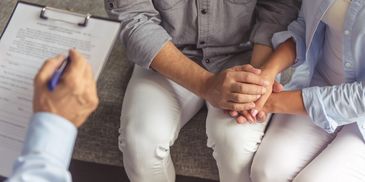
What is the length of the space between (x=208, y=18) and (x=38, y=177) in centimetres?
69

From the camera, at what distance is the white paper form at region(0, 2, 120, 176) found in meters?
1.30

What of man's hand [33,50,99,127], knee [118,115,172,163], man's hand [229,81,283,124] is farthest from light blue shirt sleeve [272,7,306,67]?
man's hand [33,50,99,127]

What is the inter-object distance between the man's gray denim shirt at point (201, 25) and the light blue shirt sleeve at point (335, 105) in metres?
0.21

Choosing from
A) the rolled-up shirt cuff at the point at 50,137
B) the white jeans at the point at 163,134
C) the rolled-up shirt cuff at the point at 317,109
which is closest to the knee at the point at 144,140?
the white jeans at the point at 163,134

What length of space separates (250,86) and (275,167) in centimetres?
19

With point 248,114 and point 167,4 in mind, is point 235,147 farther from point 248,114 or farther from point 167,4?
point 167,4

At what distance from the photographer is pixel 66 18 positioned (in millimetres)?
1352

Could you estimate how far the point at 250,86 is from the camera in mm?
1113

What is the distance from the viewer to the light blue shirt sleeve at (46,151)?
0.70m

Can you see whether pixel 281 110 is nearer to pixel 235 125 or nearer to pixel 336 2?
pixel 235 125

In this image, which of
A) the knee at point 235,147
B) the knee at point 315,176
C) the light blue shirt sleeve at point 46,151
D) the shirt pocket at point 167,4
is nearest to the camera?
the light blue shirt sleeve at point 46,151

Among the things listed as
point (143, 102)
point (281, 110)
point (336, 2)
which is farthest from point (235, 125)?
→ point (336, 2)

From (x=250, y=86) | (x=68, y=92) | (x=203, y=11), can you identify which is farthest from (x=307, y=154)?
(x=68, y=92)

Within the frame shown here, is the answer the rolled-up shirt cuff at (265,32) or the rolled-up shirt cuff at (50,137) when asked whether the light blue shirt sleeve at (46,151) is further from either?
A: the rolled-up shirt cuff at (265,32)
